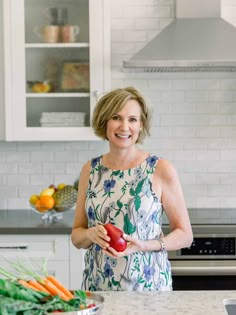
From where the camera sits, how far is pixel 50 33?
4.50 meters

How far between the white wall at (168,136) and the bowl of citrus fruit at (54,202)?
440 mm

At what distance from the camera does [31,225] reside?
4141 mm

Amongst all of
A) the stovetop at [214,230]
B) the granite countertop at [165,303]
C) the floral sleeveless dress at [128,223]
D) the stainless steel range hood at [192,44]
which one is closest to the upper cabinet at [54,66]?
the stainless steel range hood at [192,44]

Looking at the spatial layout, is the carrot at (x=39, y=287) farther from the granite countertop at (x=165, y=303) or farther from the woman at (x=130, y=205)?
the woman at (x=130, y=205)

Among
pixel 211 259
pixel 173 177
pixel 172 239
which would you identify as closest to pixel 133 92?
pixel 173 177

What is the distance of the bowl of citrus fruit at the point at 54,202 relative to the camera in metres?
4.28

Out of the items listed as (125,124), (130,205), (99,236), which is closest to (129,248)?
(99,236)

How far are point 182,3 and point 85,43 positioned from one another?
64 cm

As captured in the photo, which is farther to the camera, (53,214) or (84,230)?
(53,214)

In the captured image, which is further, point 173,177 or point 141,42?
point 141,42

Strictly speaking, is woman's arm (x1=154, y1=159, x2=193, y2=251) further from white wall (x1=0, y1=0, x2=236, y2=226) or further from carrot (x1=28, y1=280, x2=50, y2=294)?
white wall (x1=0, y1=0, x2=236, y2=226)

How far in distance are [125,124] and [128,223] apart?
373mm

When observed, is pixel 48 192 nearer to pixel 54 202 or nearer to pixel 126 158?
pixel 54 202

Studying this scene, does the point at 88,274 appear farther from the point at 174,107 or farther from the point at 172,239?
the point at 174,107
